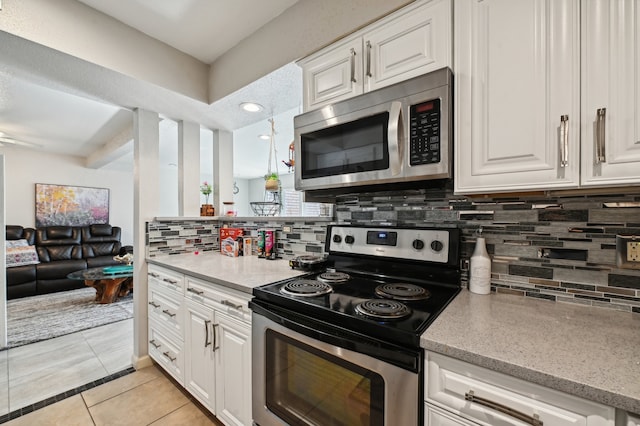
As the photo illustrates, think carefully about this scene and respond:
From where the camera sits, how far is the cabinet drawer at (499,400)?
60cm

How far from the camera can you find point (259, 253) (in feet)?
7.16

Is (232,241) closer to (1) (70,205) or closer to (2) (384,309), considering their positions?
(2) (384,309)

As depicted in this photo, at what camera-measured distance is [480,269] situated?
1191mm

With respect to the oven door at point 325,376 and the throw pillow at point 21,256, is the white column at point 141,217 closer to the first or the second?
the oven door at point 325,376

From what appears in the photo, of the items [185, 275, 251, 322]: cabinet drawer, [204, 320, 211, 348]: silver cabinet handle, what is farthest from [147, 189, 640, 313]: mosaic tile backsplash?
[204, 320, 211, 348]: silver cabinet handle

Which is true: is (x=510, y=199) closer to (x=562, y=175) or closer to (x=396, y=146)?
(x=562, y=175)

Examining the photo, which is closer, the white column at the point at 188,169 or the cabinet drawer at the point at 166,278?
the cabinet drawer at the point at 166,278

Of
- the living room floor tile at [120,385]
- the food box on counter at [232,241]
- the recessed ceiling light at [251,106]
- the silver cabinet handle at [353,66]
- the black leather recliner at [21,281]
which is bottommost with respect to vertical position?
the living room floor tile at [120,385]

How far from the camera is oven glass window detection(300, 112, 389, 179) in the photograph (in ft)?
3.96

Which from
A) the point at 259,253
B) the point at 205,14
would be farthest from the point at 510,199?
the point at 205,14

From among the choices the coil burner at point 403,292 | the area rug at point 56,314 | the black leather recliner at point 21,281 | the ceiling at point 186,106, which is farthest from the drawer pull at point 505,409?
the black leather recliner at point 21,281

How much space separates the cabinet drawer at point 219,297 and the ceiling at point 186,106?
4.53 feet

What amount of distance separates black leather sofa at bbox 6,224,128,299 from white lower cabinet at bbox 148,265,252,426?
145 inches

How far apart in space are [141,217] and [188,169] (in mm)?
608
